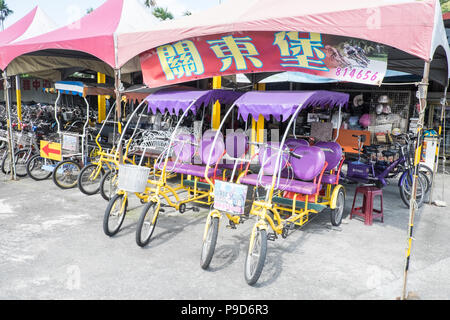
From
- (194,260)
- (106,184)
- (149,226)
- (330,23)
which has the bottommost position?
(194,260)

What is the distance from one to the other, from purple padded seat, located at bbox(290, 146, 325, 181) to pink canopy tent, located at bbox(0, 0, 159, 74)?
11.3 ft

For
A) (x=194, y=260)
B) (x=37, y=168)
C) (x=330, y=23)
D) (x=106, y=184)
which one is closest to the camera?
(x=194, y=260)

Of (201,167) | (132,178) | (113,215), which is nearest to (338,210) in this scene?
(201,167)

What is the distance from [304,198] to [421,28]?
292 centimetres

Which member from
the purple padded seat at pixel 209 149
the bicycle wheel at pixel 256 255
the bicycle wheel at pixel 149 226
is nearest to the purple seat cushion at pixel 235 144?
the purple padded seat at pixel 209 149

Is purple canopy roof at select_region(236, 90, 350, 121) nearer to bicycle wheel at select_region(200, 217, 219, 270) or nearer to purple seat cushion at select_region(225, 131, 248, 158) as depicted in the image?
bicycle wheel at select_region(200, 217, 219, 270)

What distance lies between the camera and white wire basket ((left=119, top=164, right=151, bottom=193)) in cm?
491

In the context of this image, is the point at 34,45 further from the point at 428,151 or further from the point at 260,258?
the point at 428,151

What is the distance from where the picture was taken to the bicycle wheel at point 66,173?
779 cm

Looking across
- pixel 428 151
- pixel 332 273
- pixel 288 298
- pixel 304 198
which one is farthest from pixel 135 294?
pixel 428 151

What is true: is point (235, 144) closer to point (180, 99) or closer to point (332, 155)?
point (180, 99)

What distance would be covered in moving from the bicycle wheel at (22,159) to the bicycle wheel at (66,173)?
1384 mm

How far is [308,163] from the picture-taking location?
592 centimetres

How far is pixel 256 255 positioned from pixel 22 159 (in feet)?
24.2
